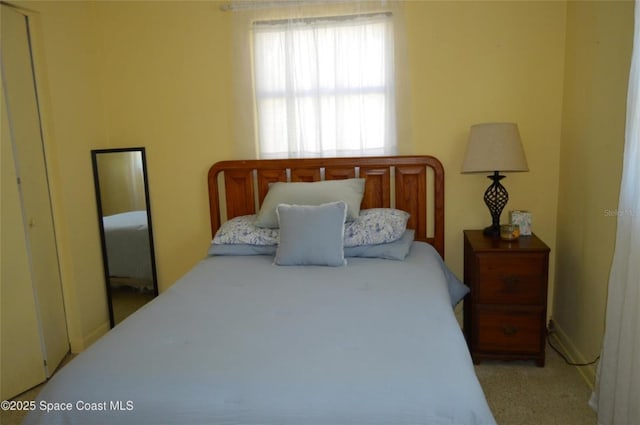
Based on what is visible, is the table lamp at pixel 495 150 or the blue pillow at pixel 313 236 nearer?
the blue pillow at pixel 313 236

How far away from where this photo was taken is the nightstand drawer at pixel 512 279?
2.37m

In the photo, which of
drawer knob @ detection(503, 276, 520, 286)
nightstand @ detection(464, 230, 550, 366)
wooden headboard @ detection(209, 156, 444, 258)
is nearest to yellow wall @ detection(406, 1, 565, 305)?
wooden headboard @ detection(209, 156, 444, 258)

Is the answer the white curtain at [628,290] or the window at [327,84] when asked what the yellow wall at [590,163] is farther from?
Result: the window at [327,84]

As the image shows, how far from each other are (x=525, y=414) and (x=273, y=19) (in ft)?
8.72

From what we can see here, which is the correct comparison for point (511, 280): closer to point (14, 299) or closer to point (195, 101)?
point (195, 101)

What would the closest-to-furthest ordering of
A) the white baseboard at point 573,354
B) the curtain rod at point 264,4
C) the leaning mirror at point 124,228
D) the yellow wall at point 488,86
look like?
the white baseboard at point 573,354 → the yellow wall at point 488,86 → the curtain rod at point 264,4 → the leaning mirror at point 124,228

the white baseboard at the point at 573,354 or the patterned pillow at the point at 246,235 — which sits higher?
the patterned pillow at the point at 246,235

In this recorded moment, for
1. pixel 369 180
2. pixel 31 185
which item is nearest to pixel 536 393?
pixel 369 180

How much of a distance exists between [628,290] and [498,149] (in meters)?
1.03

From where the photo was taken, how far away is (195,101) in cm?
304

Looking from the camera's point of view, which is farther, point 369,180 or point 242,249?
point 369,180

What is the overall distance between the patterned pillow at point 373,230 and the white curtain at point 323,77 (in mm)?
546

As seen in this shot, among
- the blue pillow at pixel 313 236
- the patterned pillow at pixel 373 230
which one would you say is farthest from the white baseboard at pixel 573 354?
the blue pillow at pixel 313 236

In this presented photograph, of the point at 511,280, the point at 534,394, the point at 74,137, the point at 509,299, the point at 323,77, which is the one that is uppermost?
the point at 323,77
